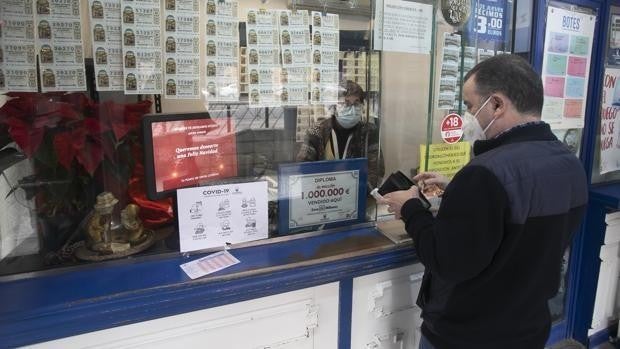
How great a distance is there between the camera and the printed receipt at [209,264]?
1.22 metres

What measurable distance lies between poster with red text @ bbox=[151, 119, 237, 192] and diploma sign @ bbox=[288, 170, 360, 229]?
24 centimetres

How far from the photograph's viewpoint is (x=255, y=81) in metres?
1.45

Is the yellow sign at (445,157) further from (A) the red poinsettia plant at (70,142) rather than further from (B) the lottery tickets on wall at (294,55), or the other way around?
(A) the red poinsettia plant at (70,142)

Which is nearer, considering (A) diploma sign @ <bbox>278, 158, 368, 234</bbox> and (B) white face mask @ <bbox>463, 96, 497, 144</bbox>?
(B) white face mask @ <bbox>463, 96, 497, 144</bbox>

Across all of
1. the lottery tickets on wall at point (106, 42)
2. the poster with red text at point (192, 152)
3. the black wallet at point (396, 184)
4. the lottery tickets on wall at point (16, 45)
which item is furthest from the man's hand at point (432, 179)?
the lottery tickets on wall at point (16, 45)

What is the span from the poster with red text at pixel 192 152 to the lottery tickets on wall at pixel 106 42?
0.20m

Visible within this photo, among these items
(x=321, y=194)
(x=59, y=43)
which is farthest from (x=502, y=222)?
(x=59, y=43)

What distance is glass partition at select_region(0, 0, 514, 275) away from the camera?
1.20 meters

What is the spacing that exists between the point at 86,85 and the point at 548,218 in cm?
134

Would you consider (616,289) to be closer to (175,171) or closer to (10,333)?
(175,171)

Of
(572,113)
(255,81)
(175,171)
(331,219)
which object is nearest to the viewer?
(175,171)

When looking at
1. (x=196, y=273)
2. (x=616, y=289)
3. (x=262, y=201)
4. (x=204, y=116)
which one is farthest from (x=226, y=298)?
(x=616, y=289)

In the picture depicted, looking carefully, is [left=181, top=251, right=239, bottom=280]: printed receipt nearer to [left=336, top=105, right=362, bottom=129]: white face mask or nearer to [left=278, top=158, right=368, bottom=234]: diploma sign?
[left=278, top=158, right=368, bottom=234]: diploma sign

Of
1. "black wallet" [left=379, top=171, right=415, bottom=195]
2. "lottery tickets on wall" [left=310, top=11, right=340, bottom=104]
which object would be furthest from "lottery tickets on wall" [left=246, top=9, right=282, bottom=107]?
"black wallet" [left=379, top=171, right=415, bottom=195]
